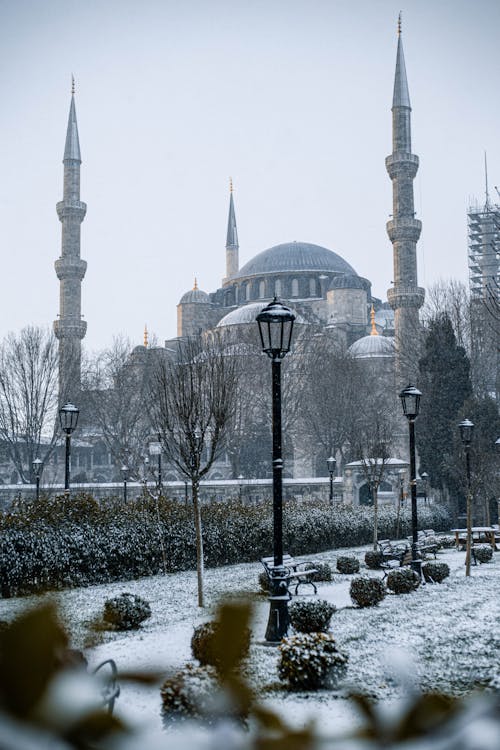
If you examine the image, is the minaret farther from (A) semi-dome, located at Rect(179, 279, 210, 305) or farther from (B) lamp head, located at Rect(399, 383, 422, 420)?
(B) lamp head, located at Rect(399, 383, 422, 420)

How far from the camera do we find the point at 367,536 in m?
23.4

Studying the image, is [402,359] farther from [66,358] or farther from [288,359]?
[66,358]

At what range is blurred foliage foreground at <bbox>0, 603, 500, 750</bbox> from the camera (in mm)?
775

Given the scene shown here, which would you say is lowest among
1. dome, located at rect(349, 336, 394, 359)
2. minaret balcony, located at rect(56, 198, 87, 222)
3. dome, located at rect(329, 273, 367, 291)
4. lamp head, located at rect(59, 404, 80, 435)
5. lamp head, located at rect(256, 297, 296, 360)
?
lamp head, located at rect(59, 404, 80, 435)

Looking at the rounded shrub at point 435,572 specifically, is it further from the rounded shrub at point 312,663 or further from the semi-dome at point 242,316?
the semi-dome at point 242,316

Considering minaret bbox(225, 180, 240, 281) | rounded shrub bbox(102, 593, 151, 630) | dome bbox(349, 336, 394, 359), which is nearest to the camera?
rounded shrub bbox(102, 593, 151, 630)

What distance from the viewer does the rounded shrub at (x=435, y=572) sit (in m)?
13.6

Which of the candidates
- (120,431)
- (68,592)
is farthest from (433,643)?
(120,431)

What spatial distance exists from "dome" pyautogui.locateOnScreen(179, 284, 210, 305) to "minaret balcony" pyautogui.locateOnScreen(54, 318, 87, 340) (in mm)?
18085

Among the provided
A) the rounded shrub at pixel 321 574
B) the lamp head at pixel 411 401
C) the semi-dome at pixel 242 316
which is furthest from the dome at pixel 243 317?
the rounded shrub at pixel 321 574

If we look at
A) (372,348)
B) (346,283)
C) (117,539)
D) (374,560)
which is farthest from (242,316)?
(117,539)

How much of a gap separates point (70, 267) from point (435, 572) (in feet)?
122

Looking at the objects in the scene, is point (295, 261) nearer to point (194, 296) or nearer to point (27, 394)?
point (194, 296)

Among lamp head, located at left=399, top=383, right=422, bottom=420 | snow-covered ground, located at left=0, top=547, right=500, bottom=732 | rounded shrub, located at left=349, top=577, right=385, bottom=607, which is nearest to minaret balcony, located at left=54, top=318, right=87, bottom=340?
snow-covered ground, located at left=0, top=547, right=500, bottom=732
